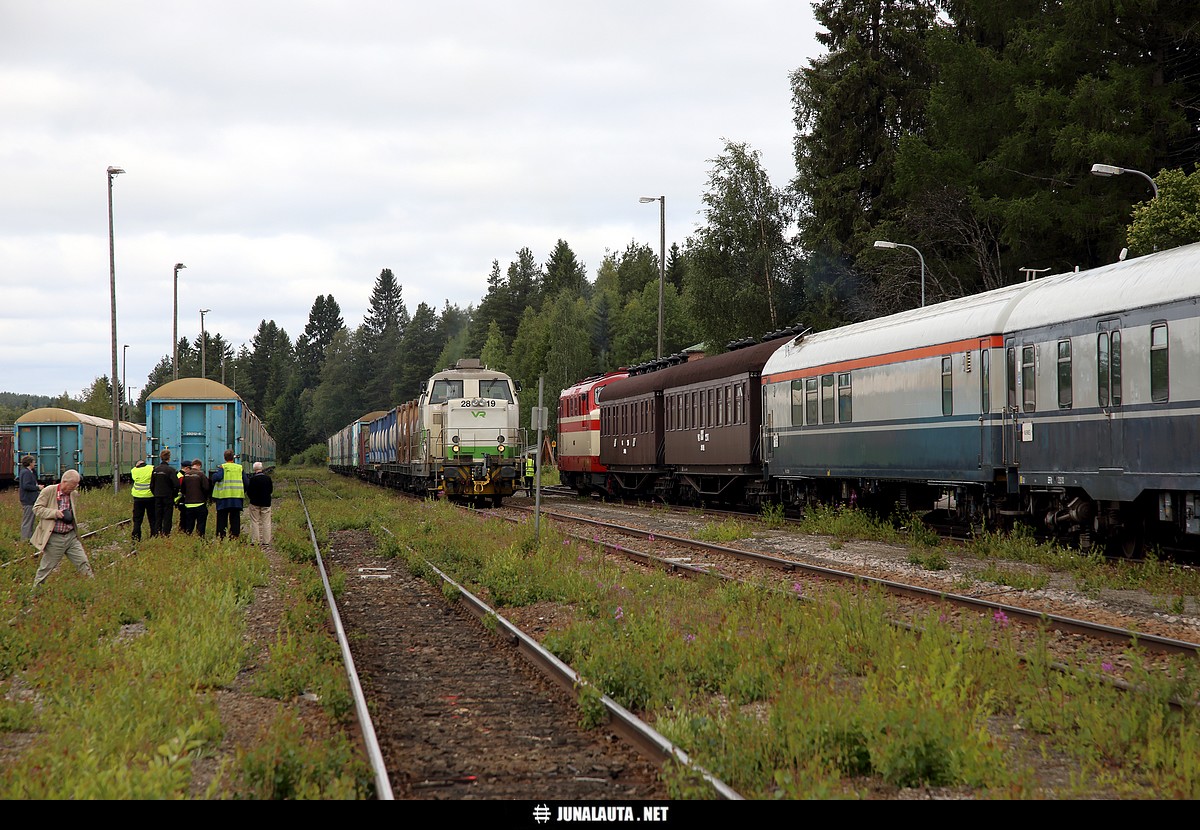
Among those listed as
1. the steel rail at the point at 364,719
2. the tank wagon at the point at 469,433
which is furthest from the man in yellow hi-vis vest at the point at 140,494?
the tank wagon at the point at 469,433

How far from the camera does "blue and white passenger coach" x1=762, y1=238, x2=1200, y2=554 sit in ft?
42.6

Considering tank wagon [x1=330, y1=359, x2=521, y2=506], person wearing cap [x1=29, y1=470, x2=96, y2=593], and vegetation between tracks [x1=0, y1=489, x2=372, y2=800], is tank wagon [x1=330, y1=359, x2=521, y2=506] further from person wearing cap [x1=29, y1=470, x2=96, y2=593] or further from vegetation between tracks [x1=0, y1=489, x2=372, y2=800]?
person wearing cap [x1=29, y1=470, x2=96, y2=593]

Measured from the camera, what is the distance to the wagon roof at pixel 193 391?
31.3 metres

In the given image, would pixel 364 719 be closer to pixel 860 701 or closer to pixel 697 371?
pixel 860 701

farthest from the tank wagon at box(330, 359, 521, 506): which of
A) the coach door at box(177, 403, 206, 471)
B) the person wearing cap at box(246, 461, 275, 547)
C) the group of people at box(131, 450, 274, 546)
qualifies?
the group of people at box(131, 450, 274, 546)

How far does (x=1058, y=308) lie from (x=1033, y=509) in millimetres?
3085

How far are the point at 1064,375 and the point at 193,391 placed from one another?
81.4ft

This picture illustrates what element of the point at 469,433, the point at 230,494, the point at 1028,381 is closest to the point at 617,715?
the point at 1028,381

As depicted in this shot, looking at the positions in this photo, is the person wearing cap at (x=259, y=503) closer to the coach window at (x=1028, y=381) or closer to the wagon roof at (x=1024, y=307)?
the wagon roof at (x=1024, y=307)

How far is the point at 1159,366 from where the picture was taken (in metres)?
13.0

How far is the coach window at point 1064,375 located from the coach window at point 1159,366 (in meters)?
1.59

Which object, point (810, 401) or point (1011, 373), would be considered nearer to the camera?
point (1011, 373)

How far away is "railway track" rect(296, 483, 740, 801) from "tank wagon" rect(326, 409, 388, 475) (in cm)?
3778
